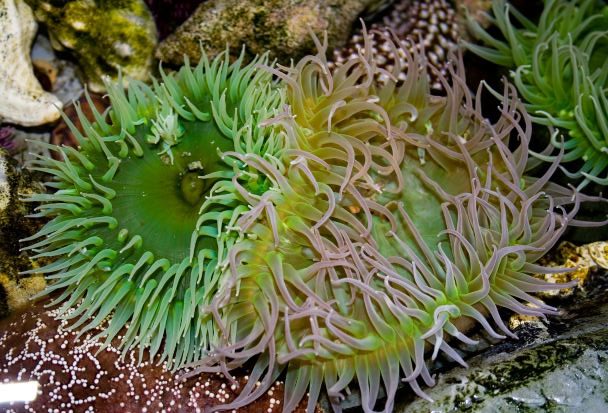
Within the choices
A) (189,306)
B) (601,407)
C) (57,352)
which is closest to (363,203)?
(189,306)

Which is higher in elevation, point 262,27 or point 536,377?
point 262,27

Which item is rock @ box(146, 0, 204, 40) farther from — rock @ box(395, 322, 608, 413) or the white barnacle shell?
rock @ box(395, 322, 608, 413)

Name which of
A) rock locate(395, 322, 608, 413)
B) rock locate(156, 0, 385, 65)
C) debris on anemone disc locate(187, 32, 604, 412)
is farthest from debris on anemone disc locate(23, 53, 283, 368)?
rock locate(395, 322, 608, 413)

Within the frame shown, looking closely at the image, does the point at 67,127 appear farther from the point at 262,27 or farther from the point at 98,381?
the point at 98,381

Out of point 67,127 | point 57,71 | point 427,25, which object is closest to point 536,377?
point 427,25

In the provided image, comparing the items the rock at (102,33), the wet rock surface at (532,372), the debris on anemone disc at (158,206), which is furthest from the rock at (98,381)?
the rock at (102,33)

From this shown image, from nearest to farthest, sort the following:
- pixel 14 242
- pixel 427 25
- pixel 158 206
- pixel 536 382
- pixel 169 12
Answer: pixel 536 382
pixel 158 206
pixel 14 242
pixel 169 12
pixel 427 25

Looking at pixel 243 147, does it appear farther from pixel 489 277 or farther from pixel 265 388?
pixel 489 277
